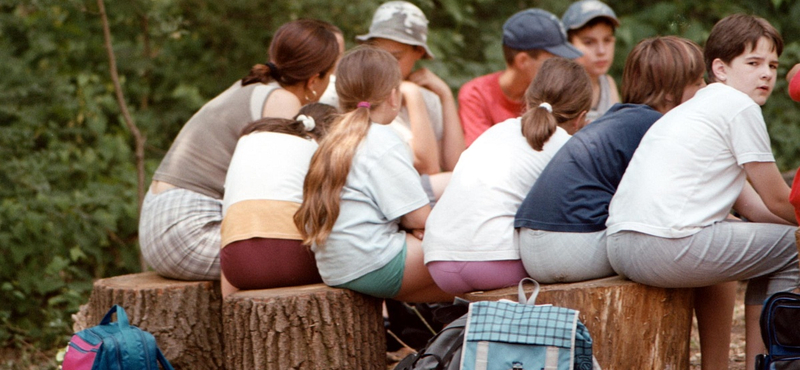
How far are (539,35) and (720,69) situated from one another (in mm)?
1841

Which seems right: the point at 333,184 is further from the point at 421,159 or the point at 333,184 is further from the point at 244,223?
the point at 421,159

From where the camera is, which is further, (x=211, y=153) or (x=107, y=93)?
(x=107, y=93)

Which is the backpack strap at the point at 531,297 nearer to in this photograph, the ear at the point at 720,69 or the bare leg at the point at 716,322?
the bare leg at the point at 716,322

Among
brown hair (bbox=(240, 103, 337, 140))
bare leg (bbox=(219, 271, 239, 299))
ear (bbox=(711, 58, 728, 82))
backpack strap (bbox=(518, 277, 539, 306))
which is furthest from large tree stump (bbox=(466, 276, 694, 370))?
bare leg (bbox=(219, 271, 239, 299))

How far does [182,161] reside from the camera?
3.74 m

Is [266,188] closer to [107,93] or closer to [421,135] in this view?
[421,135]

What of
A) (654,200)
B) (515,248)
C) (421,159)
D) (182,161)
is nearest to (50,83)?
(182,161)

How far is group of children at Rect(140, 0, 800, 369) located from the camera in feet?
9.20

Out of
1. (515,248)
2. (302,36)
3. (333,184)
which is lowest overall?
(515,248)

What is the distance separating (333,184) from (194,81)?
3864mm

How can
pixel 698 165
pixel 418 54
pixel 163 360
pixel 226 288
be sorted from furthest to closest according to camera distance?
pixel 418 54, pixel 226 288, pixel 163 360, pixel 698 165

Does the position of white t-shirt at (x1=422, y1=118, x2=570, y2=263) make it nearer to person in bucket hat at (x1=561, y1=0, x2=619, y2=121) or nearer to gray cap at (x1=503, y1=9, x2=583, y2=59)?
gray cap at (x1=503, y1=9, x2=583, y2=59)

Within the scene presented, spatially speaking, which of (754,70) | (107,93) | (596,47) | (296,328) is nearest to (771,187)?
(754,70)

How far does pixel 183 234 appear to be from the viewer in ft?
11.8
